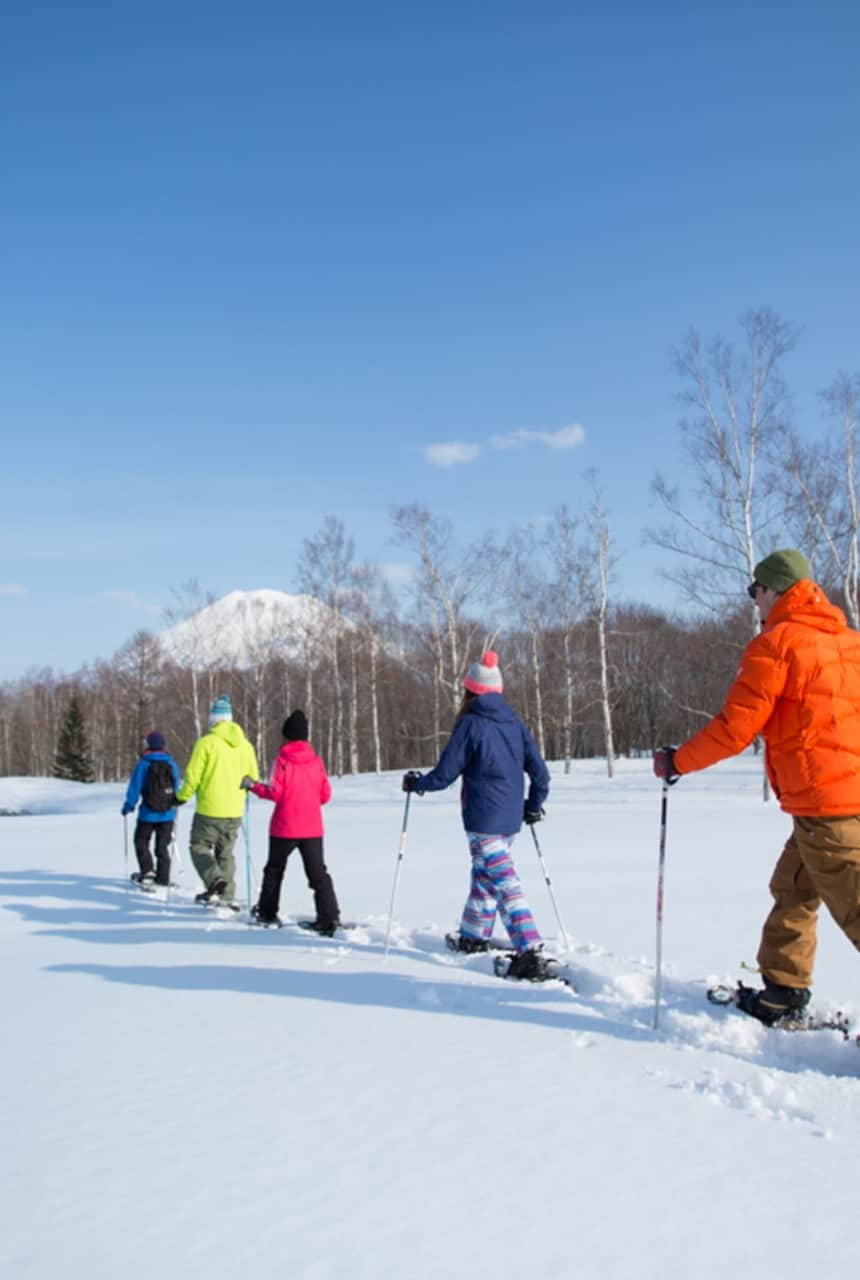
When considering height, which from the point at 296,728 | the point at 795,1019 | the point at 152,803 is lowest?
the point at 795,1019

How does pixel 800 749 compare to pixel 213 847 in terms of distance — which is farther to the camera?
pixel 213 847

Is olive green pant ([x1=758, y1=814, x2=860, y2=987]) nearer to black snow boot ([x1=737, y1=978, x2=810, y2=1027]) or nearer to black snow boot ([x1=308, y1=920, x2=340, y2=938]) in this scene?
black snow boot ([x1=737, y1=978, x2=810, y2=1027])

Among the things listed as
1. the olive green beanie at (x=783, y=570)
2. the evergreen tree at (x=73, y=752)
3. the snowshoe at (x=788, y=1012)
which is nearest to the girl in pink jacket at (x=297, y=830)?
the snowshoe at (x=788, y=1012)

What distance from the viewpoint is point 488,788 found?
5434 mm

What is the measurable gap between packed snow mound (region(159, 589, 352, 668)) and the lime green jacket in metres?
25.2

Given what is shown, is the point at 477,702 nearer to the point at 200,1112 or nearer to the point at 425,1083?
the point at 425,1083

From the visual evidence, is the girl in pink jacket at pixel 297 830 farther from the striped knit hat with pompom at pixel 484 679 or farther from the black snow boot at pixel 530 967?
the black snow boot at pixel 530 967

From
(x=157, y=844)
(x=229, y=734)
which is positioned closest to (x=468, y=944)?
(x=229, y=734)

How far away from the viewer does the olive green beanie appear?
13.4ft

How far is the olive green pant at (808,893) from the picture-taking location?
3732 millimetres

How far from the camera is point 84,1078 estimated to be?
11.1ft

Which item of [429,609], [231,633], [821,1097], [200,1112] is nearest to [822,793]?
[821,1097]

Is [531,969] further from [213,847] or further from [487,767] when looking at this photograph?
[213,847]

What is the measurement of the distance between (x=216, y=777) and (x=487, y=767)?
360cm
